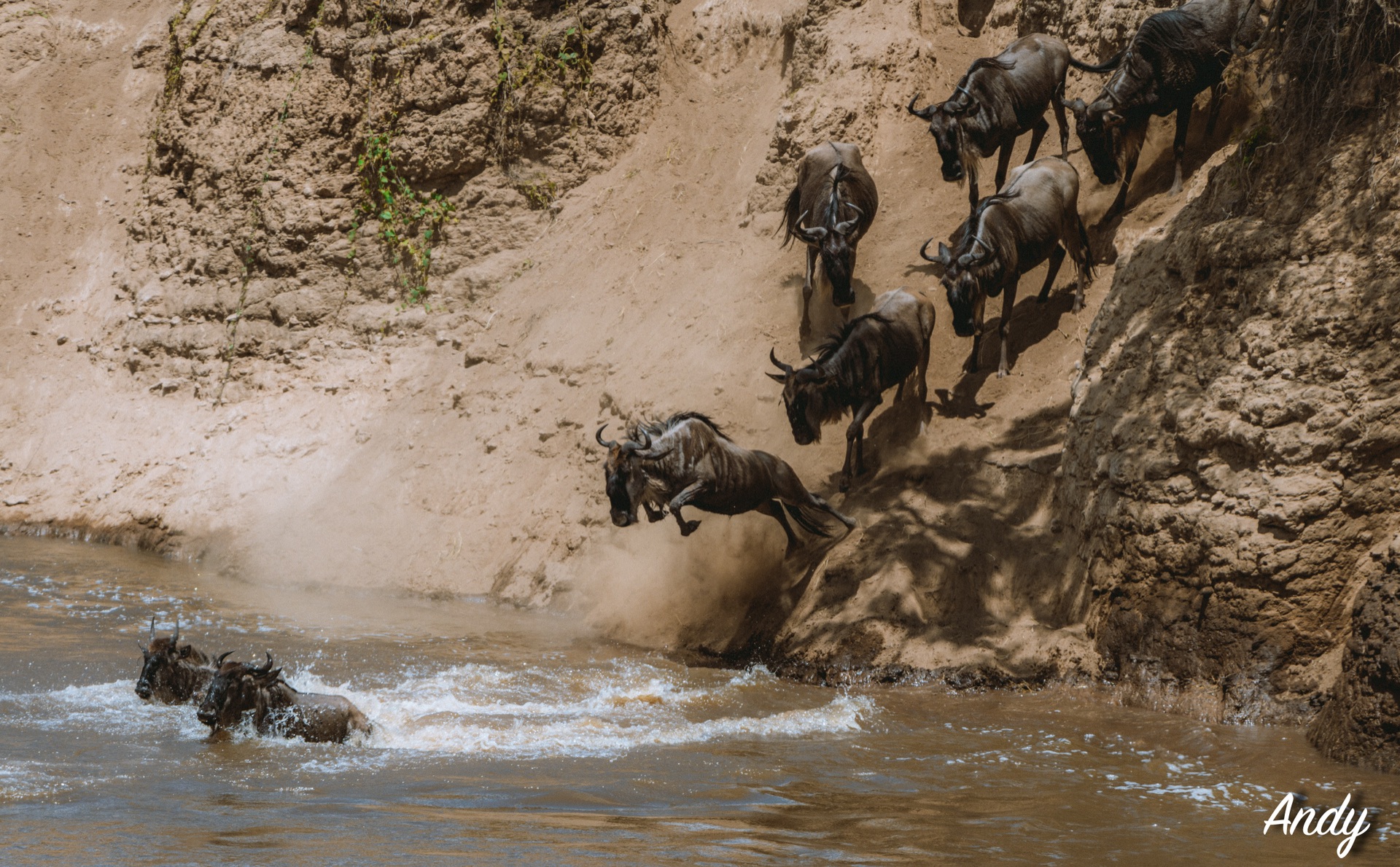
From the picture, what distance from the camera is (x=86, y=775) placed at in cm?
607

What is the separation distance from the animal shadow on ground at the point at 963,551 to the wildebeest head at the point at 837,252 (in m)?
2.23

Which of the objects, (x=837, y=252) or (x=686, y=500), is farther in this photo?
(x=837, y=252)

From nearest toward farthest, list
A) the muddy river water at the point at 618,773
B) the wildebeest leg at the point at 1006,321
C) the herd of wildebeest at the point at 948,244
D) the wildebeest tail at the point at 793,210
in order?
the muddy river water at the point at 618,773 < the herd of wildebeest at the point at 948,244 < the wildebeest leg at the point at 1006,321 < the wildebeest tail at the point at 793,210

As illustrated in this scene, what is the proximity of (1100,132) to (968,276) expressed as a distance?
2.47m

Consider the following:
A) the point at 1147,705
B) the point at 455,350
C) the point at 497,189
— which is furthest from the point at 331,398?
the point at 1147,705

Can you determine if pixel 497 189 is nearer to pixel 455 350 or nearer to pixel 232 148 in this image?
pixel 455 350

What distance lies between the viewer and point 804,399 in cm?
1046

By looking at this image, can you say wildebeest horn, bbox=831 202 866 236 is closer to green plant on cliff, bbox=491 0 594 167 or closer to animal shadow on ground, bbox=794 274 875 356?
animal shadow on ground, bbox=794 274 875 356

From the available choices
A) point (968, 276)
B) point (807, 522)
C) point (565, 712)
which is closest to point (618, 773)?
point (565, 712)

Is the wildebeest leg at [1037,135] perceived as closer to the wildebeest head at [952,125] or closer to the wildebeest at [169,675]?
the wildebeest head at [952,125]

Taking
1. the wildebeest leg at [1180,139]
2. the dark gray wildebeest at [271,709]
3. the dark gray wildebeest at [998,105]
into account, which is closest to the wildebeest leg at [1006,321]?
the dark gray wildebeest at [998,105]

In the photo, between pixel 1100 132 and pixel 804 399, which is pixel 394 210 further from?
pixel 1100 132

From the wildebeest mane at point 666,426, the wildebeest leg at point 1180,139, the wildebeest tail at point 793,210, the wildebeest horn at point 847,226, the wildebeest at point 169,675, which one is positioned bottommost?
the wildebeest at point 169,675

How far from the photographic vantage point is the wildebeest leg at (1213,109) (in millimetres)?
11617
